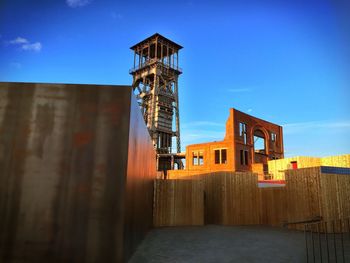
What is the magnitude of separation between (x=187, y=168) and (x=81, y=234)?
3066cm

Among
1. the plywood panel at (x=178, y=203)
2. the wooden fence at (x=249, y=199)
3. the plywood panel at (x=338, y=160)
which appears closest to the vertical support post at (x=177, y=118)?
the plywood panel at (x=338, y=160)

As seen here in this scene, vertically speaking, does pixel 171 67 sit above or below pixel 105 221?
above

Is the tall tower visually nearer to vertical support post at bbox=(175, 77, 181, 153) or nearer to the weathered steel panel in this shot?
vertical support post at bbox=(175, 77, 181, 153)

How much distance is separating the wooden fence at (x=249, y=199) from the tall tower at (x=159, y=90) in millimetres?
30266

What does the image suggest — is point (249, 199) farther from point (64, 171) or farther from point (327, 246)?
point (64, 171)

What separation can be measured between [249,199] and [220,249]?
20.9ft

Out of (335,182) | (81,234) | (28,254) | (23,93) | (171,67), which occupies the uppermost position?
(171,67)

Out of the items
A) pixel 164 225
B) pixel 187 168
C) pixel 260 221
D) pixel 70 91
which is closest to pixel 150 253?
pixel 70 91

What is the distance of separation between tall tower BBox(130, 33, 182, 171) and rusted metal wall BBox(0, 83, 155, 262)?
1504 inches

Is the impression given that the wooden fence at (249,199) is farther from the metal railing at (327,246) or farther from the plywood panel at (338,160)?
the plywood panel at (338,160)

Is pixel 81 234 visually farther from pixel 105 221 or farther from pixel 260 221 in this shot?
pixel 260 221

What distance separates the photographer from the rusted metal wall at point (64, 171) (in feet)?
15.3

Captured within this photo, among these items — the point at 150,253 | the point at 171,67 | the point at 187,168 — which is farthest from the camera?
the point at 171,67

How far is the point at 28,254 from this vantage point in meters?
4.67
